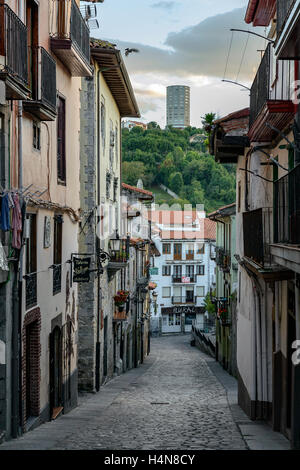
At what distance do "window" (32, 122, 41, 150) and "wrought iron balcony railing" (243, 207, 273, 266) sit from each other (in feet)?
14.9

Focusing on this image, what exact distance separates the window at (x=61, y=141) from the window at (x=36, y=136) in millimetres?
2292

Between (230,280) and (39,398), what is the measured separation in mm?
19978

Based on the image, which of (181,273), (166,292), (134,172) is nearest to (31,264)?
(166,292)

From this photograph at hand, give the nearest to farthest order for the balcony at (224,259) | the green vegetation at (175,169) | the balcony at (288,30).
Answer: the balcony at (288,30)
the balcony at (224,259)
the green vegetation at (175,169)

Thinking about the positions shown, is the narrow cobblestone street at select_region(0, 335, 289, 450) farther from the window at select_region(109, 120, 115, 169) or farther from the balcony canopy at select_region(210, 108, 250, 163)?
the window at select_region(109, 120, 115, 169)

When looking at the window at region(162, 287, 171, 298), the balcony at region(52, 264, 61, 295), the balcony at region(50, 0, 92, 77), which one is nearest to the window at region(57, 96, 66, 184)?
the balcony at region(50, 0, 92, 77)

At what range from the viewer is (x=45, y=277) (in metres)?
13.6

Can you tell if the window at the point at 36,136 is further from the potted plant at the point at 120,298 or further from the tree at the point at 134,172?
the tree at the point at 134,172

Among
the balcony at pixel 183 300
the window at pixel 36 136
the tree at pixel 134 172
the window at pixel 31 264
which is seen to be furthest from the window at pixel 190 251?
the window at pixel 31 264

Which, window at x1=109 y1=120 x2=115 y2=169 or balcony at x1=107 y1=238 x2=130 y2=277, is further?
window at x1=109 y1=120 x2=115 y2=169

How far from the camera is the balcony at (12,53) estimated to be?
936 cm

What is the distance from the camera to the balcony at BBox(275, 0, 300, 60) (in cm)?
805

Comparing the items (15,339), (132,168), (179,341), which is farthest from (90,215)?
(132,168)

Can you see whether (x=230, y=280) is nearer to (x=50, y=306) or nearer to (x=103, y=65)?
(x=103, y=65)
